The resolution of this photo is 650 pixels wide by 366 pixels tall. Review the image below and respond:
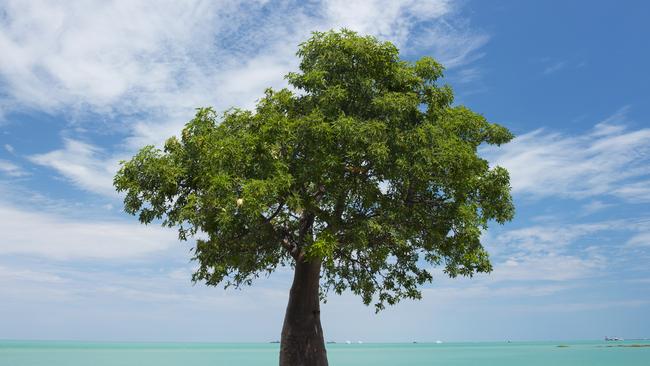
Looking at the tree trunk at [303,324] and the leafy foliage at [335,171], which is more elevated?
the leafy foliage at [335,171]

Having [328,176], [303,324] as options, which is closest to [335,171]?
[328,176]

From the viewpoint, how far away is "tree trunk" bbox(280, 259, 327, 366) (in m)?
19.7

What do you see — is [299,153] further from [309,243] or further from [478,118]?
[478,118]

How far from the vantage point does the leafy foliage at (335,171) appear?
→ 56.3 ft

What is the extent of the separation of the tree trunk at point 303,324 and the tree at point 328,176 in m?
0.04

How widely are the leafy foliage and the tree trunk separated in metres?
0.92

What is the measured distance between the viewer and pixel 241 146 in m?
17.2

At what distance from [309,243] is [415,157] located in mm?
3931

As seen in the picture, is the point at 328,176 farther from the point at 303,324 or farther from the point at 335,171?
the point at 303,324

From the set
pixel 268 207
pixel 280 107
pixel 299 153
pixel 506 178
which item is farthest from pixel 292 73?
pixel 506 178

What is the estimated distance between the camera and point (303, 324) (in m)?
20.0

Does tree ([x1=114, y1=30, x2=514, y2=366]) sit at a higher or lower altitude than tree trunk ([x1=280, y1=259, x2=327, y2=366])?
higher

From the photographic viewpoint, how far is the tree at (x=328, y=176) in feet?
56.4

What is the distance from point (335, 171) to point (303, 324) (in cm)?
541
